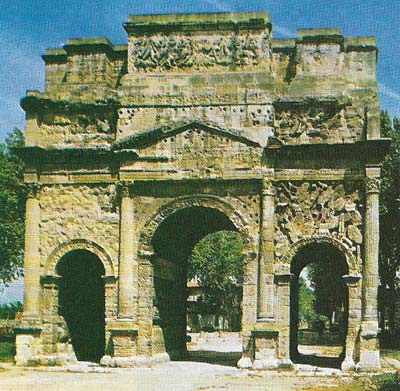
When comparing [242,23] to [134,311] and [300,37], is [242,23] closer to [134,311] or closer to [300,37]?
[300,37]

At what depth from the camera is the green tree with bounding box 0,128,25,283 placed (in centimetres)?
3166

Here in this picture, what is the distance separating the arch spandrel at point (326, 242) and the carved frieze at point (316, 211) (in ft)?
0.32

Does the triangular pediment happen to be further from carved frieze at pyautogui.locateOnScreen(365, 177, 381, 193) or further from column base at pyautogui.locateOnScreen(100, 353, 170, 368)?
column base at pyautogui.locateOnScreen(100, 353, 170, 368)

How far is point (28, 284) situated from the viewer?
67.4 feet

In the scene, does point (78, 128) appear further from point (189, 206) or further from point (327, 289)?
point (327, 289)

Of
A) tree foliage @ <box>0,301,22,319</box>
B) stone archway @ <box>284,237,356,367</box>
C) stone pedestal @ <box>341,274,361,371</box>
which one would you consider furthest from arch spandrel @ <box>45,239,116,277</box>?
tree foliage @ <box>0,301,22,319</box>

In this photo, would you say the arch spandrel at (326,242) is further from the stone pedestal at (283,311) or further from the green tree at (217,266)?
the green tree at (217,266)

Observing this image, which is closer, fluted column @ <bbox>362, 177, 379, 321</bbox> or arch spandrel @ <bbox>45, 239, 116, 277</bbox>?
fluted column @ <bbox>362, 177, 379, 321</bbox>

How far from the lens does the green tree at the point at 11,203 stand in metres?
31.7

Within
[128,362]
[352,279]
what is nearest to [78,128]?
[128,362]

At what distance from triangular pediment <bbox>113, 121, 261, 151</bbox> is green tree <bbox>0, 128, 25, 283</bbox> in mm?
11920

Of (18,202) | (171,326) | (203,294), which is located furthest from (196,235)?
(203,294)

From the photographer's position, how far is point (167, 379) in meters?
17.0

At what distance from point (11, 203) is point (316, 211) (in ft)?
53.5
